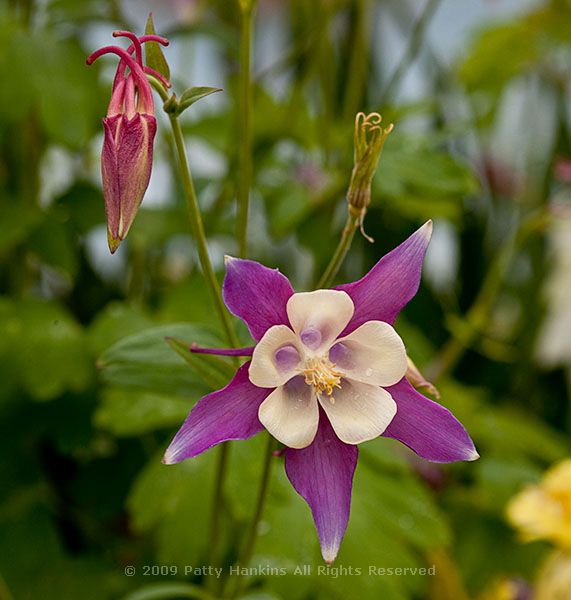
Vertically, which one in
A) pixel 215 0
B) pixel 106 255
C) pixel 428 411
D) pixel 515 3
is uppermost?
pixel 428 411

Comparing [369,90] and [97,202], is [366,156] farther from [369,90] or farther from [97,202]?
[369,90]

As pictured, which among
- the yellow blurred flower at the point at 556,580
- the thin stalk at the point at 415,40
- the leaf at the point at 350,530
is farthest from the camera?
the thin stalk at the point at 415,40

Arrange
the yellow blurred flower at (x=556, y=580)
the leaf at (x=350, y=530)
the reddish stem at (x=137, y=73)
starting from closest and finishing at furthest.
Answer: the reddish stem at (x=137, y=73)
the leaf at (x=350, y=530)
the yellow blurred flower at (x=556, y=580)

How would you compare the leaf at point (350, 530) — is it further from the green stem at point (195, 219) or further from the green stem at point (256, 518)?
the green stem at point (195, 219)

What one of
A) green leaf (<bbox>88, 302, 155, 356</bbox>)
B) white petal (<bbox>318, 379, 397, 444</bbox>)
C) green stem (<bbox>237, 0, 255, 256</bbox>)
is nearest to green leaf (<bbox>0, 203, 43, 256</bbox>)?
green leaf (<bbox>88, 302, 155, 356</bbox>)

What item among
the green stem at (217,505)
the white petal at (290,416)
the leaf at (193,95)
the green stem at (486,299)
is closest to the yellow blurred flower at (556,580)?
the green stem at (486,299)

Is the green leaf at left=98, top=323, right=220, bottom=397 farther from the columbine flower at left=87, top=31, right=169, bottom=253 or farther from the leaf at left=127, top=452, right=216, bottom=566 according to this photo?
the leaf at left=127, top=452, right=216, bottom=566

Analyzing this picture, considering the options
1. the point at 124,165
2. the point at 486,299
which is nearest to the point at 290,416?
the point at 124,165

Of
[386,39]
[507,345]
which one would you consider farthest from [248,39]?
[386,39]
